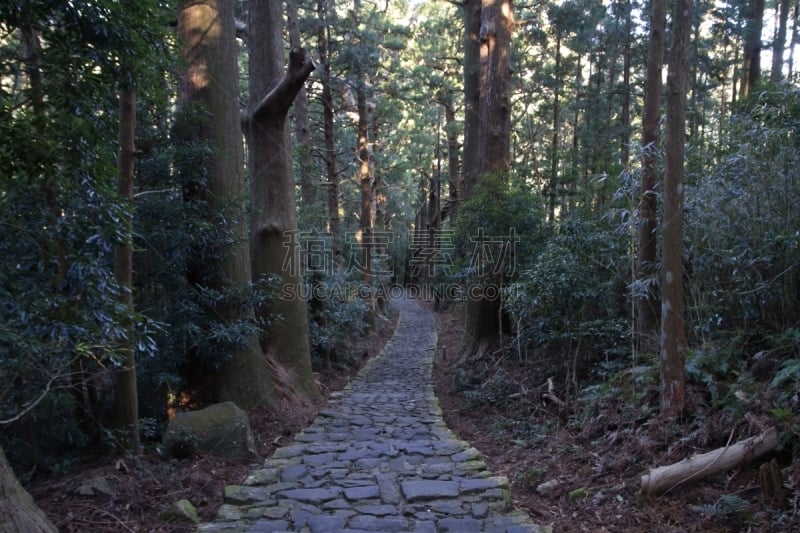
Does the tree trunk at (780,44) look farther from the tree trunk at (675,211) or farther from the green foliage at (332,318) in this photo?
the green foliage at (332,318)

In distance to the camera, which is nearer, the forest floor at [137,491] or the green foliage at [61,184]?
the green foliage at [61,184]

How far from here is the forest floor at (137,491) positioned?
364 cm

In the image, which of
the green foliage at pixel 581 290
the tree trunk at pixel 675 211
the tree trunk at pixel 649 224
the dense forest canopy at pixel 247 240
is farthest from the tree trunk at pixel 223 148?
the tree trunk at pixel 649 224

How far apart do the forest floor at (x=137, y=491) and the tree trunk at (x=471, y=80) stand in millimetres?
9146

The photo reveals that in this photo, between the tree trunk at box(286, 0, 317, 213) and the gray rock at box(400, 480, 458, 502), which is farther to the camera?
the tree trunk at box(286, 0, 317, 213)

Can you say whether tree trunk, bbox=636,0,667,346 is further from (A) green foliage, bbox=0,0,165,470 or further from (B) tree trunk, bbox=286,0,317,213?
(B) tree trunk, bbox=286,0,317,213

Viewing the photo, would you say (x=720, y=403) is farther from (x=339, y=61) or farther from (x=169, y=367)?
(x=339, y=61)

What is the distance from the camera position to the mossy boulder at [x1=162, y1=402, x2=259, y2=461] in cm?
494

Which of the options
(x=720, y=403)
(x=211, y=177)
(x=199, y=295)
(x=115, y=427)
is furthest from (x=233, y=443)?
(x=720, y=403)

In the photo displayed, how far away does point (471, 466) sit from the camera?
16.1ft

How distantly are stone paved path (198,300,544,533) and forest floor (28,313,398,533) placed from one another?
0.75 feet

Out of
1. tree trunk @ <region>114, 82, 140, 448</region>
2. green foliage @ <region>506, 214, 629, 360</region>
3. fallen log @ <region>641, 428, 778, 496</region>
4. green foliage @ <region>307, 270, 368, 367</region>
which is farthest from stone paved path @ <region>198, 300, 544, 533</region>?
green foliage @ <region>307, 270, 368, 367</region>

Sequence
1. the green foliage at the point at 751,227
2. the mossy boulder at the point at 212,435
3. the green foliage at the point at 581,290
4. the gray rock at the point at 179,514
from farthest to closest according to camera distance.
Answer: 1. the green foliage at the point at 581,290
2. the mossy boulder at the point at 212,435
3. the green foliage at the point at 751,227
4. the gray rock at the point at 179,514

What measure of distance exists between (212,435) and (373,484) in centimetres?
176
